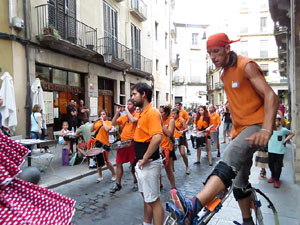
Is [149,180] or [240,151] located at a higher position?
[240,151]

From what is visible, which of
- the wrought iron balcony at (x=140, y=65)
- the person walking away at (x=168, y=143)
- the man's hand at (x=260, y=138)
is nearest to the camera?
the man's hand at (x=260, y=138)

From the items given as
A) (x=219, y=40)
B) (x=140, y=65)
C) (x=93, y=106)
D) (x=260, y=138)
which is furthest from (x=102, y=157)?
(x=140, y=65)

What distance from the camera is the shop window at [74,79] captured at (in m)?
12.8

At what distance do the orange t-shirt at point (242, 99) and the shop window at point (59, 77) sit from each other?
10593 millimetres

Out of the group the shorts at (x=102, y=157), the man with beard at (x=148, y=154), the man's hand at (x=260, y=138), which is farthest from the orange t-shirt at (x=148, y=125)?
the shorts at (x=102, y=157)

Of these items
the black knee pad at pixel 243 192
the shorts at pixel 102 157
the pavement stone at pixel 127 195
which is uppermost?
the black knee pad at pixel 243 192

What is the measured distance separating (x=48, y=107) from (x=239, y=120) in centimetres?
986

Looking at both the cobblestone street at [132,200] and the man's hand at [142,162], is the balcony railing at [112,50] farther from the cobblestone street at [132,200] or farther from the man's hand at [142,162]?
the man's hand at [142,162]

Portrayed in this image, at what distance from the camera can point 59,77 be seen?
11969mm

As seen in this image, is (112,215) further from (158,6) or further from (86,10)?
(158,6)

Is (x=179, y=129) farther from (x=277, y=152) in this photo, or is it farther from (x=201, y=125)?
(x=277, y=152)

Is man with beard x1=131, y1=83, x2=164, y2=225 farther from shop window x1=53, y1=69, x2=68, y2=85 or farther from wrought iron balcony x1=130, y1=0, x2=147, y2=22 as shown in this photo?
wrought iron balcony x1=130, y1=0, x2=147, y2=22

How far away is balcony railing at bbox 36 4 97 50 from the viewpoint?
33.4ft

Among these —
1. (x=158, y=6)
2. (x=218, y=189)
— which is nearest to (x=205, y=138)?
(x=218, y=189)
